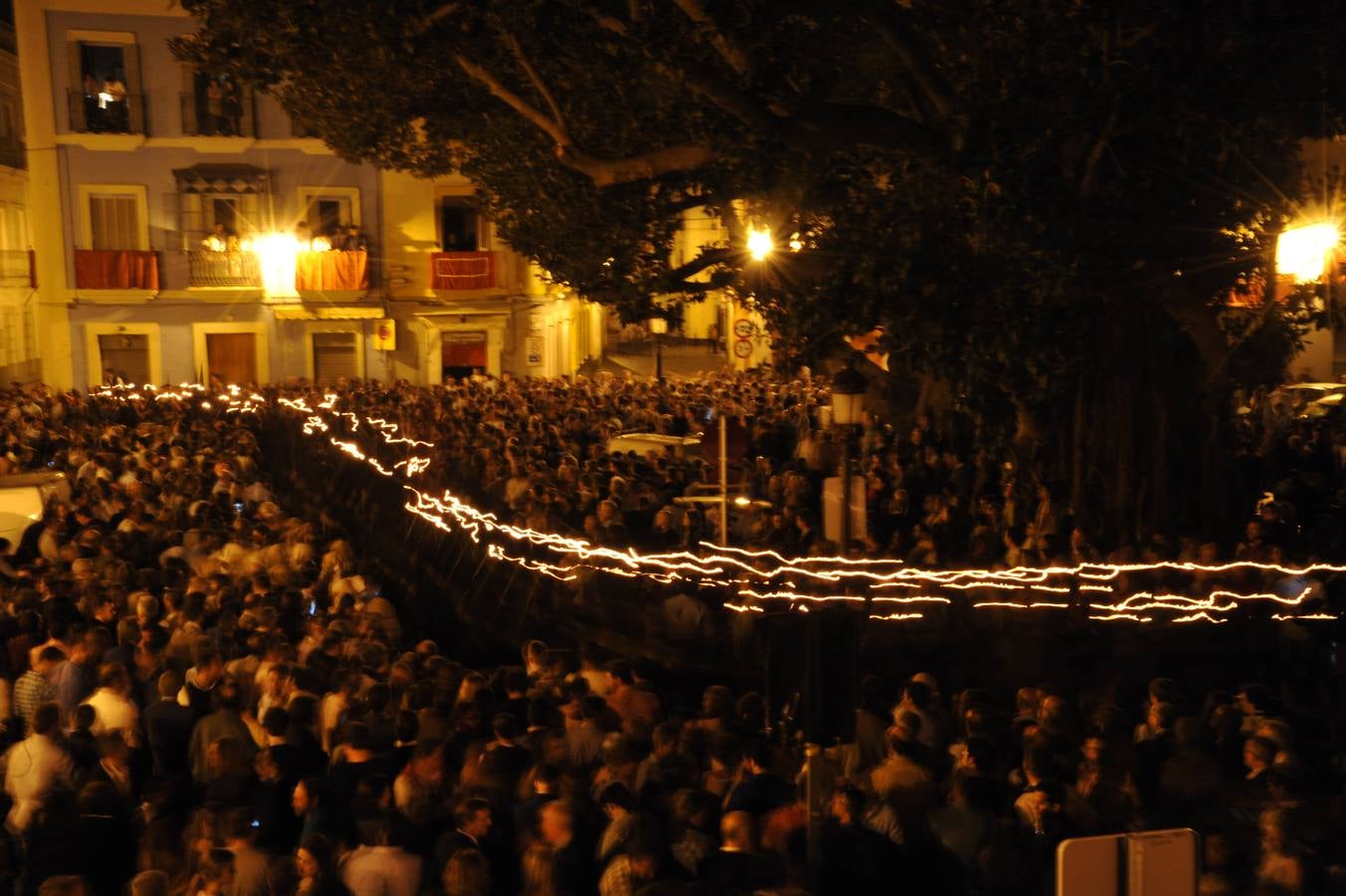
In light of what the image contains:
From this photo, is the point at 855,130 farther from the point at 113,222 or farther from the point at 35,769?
the point at 113,222

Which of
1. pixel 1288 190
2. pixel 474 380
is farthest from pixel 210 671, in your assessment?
pixel 474 380

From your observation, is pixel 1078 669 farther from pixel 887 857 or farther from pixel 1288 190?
pixel 1288 190

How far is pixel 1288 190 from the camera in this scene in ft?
45.9

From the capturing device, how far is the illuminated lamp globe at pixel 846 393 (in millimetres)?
13375

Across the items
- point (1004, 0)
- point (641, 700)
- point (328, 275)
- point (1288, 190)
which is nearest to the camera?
point (641, 700)

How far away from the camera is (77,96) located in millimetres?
33469

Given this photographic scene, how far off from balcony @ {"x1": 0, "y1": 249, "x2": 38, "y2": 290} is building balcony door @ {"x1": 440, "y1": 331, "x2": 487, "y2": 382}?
10.1 meters

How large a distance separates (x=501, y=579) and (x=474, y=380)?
55.0 feet

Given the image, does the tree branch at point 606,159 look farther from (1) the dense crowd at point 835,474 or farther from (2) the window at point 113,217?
(2) the window at point 113,217

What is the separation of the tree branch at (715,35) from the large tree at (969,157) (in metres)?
0.02

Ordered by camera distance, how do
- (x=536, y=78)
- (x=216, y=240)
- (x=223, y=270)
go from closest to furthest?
(x=536, y=78) < (x=216, y=240) < (x=223, y=270)

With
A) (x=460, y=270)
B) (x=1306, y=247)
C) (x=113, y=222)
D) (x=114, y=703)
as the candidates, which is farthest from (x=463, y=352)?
(x=114, y=703)

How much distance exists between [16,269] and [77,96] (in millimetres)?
5348

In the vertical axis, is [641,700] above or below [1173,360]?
below
